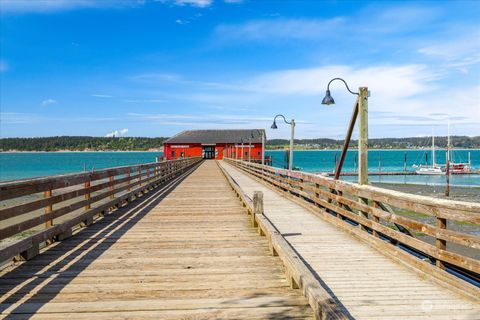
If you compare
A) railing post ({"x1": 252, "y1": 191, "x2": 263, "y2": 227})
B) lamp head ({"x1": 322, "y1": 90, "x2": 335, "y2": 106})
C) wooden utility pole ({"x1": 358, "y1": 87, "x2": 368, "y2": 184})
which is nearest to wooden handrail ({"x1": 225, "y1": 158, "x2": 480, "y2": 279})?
wooden utility pole ({"x1": 358, "y1": 87, "x2": 368, "y2": 184})

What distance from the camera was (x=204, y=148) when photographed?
80500 millimetres

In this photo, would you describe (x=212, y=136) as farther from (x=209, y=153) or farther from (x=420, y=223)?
(x=420, y=223)

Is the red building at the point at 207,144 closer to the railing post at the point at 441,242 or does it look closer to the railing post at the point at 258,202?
the railing post at the point at 258,202

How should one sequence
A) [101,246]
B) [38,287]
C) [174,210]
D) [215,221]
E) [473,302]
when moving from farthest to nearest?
1. [174,210]
2. [215,221]
3. [101,246]
4. [38,287]
5. [473,302]

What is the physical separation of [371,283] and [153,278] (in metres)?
2.87

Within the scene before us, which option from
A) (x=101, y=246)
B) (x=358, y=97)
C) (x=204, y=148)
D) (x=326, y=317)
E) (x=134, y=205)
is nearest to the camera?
(x=326, y=317)

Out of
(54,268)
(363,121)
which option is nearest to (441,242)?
(363,121)

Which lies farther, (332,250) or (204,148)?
(204,148)

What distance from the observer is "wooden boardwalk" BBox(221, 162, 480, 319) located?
4180 millimetres

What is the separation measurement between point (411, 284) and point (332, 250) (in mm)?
1837

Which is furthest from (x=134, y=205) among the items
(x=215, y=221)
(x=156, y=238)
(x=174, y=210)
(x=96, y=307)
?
(x=96, y=307)

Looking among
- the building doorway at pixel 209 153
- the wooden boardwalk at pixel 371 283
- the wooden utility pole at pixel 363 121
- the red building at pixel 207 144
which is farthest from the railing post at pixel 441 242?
the building doorway at pixel 209 153

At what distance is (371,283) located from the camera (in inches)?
199

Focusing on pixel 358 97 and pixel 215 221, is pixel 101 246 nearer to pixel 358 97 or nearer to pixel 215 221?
pixel 215 221
